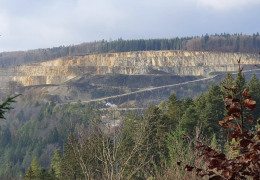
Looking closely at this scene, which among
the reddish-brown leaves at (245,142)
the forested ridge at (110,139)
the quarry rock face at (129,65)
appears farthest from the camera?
the quarry rock face at (129,65)

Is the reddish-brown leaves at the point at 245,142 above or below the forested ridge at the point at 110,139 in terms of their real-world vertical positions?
above

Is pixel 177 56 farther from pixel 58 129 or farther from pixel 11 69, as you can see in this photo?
pixel 58 129

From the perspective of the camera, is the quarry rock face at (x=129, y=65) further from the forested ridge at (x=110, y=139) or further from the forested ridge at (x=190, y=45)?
the forested ridge at (x=110, y=139)

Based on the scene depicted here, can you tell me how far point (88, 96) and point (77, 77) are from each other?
52.4 ft

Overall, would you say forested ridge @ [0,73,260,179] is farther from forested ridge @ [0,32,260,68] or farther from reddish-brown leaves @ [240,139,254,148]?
forested ridge @ [0,32,260,68]

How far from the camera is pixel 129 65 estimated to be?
360 feet

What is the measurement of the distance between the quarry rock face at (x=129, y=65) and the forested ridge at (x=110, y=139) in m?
→ 29.7

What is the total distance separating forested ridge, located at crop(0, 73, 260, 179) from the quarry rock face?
1168 inches

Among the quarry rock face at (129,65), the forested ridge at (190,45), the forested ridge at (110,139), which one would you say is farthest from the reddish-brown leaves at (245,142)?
the forested ridge at (190,45)

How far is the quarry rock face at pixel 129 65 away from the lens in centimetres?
10275

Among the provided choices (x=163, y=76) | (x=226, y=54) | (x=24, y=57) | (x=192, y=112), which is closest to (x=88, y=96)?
(x=163, y=76)

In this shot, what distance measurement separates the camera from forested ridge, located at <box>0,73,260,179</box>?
30.9 ft

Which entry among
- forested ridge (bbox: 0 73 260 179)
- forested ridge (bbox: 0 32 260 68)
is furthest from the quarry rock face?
forested ridge (bbox: 0 73 260 179)

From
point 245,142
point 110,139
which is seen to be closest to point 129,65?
point 110,139
